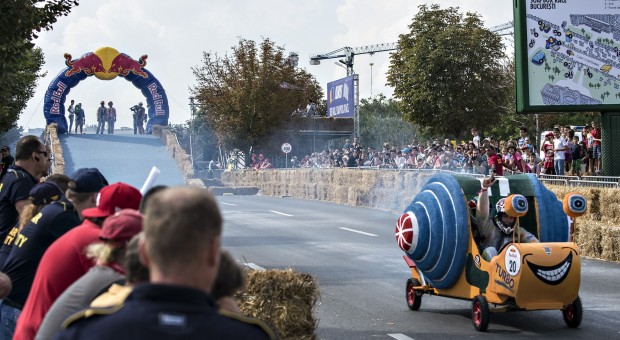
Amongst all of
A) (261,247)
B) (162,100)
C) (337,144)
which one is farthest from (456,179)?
(337,144)

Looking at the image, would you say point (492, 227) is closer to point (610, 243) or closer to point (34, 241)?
point (34, 241)

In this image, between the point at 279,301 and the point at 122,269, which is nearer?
the point at 122,269

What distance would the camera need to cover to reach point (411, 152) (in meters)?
35.4

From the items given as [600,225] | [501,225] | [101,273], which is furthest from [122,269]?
[600,225]

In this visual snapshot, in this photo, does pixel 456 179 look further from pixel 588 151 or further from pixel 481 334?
pixel 588 151

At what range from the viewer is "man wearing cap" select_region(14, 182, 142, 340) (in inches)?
182

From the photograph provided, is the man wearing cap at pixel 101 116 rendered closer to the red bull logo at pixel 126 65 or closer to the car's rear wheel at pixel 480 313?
the red bull logo at pixel 126 65

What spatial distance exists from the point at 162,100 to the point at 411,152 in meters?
15.8

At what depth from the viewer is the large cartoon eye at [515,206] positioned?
10445mm

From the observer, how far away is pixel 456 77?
186ft

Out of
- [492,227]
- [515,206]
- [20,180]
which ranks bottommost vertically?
[492,227]

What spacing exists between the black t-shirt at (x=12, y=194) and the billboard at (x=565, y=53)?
1655 centimetres

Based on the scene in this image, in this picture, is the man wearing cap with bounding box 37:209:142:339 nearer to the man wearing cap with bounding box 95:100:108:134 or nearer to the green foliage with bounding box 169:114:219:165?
the man wearing cap with bounding box 95:100:108:134

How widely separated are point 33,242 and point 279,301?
289cm
